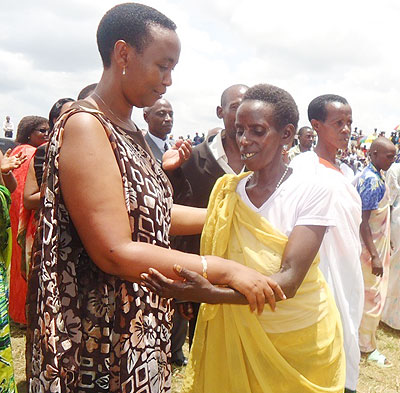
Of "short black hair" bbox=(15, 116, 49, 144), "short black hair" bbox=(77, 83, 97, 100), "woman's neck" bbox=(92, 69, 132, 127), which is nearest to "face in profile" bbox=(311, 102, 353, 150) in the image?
"short black hair" bbox=(77, 83, 97, 100)

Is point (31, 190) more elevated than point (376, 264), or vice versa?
point (31, 190)

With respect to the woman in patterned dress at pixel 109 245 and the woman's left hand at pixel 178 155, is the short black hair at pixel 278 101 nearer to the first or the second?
the woman's left hand at pixel 178 155

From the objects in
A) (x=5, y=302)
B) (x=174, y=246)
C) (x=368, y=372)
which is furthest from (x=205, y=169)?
(x=368, y=372)

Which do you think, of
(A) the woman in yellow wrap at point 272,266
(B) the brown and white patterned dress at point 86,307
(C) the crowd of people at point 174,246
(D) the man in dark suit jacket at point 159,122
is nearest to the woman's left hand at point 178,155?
(C) the crowd of people at point 174,246

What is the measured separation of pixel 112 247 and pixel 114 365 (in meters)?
0.41

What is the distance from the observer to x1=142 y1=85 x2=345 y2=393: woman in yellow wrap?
6.47 feet

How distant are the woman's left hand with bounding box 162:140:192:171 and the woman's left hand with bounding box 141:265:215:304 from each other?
1.10 metres

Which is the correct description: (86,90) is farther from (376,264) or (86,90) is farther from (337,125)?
(376,264)

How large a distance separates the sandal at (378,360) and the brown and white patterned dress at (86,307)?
3.64 m

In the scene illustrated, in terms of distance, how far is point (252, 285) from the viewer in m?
1.49

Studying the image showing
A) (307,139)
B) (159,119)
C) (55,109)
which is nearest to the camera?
(55,109)

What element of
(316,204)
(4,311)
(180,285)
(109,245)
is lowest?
(4,311)

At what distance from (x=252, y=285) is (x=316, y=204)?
64cm

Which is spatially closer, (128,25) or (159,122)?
(128,25)
